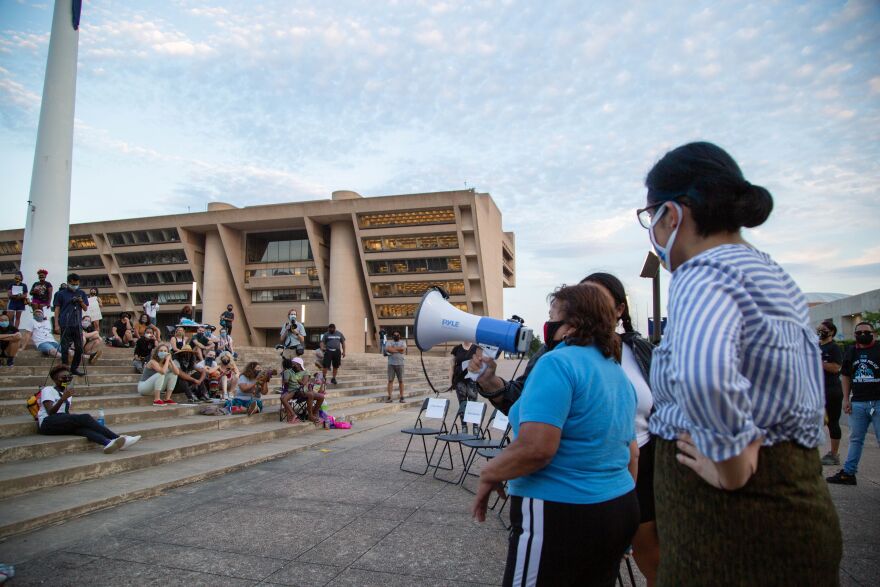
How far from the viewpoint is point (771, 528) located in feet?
3.76

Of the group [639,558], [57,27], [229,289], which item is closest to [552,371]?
[639,558]

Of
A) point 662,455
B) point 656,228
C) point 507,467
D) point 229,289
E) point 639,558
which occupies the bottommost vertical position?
point 639,558

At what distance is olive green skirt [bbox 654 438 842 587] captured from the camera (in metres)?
1.15

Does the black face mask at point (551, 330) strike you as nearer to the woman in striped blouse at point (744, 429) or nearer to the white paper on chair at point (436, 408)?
the woman in striped blouse at point (744, 429)

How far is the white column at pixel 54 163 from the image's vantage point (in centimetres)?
1645

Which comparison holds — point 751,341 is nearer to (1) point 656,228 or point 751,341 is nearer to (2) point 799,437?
(2) point 799,437

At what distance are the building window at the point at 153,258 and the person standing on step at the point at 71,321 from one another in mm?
51926

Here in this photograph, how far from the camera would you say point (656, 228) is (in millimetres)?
1451

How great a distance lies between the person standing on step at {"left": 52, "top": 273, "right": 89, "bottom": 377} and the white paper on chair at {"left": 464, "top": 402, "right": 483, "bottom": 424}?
7.87m

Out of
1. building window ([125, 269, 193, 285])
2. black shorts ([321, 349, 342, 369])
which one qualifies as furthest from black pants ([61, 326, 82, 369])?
building window ([125, 269, 193, 285])

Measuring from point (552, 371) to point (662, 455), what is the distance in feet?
1.84

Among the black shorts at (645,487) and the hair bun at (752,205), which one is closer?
the hair bun at (752,205)

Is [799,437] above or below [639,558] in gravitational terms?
above

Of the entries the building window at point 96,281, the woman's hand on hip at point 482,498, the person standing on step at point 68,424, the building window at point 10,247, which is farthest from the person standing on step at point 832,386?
the building window at point 10,247
